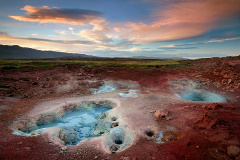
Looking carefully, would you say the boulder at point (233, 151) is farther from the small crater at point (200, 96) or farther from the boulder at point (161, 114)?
the small crater at point (200, 96)

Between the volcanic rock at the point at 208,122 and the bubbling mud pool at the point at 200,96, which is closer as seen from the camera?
the volcanic rock at the point at 208,122

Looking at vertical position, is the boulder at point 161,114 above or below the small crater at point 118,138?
above

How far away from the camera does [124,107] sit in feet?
44.5

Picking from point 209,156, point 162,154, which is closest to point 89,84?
point 162,154

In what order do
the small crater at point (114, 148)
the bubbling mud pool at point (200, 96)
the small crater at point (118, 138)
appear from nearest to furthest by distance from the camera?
the small crater at point (114, 148) < the small crater at point (118, 138) < the bubbling mud pool at point (200, 96)

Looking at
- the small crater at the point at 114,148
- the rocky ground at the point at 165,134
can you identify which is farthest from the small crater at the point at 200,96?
the small crater at the point at 114,148

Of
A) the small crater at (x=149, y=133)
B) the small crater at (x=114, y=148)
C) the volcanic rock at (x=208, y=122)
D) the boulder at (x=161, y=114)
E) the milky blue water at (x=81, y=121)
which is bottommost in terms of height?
the milky blue water at (x=81, y=121)

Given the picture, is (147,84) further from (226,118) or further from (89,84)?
(226,118)

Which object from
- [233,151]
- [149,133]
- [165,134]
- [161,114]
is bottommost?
[149,133]

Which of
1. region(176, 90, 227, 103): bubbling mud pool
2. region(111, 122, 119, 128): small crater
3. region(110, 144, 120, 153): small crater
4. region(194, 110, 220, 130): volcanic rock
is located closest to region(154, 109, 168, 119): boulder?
region(194, 110, 220, 130): volcanic rock

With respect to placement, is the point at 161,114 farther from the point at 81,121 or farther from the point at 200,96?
the point at 200,96

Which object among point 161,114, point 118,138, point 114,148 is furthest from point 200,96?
point 114,148

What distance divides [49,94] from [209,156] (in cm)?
1763

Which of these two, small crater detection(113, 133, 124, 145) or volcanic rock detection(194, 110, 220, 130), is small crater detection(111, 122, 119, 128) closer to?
small crater detection(113, 133, 124, 145)
